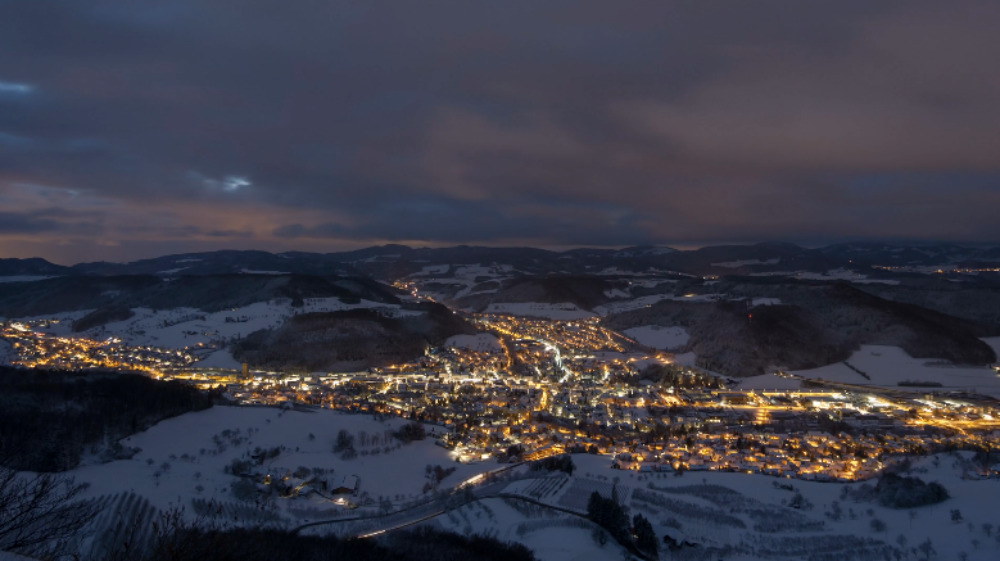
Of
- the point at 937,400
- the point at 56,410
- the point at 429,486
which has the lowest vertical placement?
the point at 937,400

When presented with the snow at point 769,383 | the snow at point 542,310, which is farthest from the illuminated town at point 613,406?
the snow at point 542,310

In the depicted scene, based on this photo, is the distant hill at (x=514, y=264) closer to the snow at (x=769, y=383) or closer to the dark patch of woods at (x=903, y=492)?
the snow at (x=769, y=383)

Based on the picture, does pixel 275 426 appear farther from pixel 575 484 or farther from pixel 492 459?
pixel 575 484

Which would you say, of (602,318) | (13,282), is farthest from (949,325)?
(13,282)

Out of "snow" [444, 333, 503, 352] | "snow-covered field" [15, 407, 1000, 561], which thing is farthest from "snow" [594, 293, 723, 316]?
"snow-covered field" [15, 407, 1000, 561]

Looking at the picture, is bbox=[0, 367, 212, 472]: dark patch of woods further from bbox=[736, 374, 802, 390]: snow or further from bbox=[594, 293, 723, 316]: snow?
bbox=[594, 293, 723, 316]: snow

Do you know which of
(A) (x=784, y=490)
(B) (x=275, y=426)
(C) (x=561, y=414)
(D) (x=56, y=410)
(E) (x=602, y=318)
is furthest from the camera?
(E) (x=602, y=318)

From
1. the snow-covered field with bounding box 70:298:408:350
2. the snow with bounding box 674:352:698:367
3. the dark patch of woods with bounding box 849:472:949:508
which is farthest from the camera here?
the snow-covered field with bounding box 70:298:408:350
